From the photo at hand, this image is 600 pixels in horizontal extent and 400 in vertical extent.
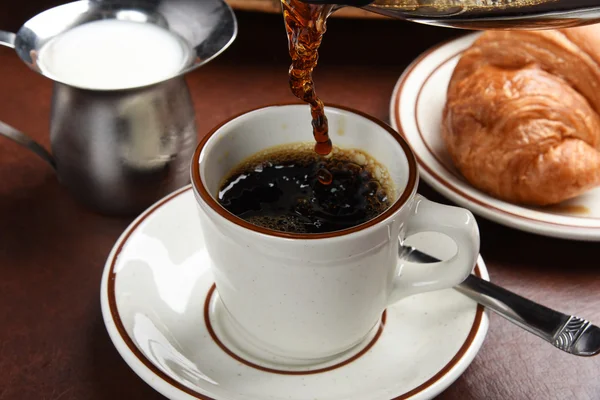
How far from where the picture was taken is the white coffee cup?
60 centimetres

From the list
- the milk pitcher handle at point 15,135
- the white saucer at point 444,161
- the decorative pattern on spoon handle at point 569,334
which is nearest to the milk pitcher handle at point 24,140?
the milk pitcher handle at point 15,135

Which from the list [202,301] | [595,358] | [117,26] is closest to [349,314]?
[202,301]

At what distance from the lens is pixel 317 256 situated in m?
0.59

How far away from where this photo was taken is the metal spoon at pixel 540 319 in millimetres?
676

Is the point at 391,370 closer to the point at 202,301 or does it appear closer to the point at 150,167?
the point at 202,301

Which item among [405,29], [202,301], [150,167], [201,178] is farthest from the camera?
[405,29]

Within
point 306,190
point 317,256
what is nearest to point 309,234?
point 317,256

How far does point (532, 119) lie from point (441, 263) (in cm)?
A: 32

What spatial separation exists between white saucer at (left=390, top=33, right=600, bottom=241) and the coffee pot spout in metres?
0.31

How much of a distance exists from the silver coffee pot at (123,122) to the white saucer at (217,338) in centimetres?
10

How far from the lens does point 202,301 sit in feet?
2.47

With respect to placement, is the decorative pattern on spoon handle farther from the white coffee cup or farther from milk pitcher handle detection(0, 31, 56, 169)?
milk pitcher handle detection(0, 31, 56, 169)

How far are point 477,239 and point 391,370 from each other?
0.49 feet

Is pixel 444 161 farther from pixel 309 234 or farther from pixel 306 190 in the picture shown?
pixel 309 234
